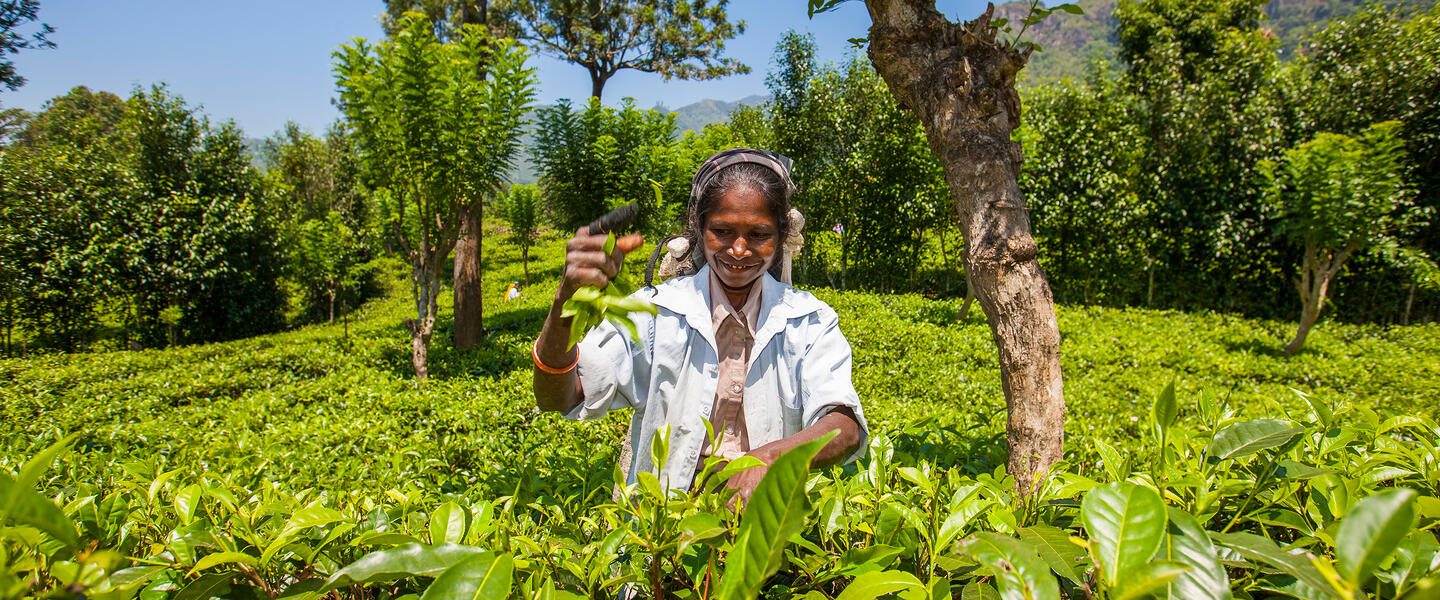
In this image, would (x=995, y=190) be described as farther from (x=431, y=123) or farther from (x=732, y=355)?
(x=431, y=123)

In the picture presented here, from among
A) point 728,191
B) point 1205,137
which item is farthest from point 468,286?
point 1205,137

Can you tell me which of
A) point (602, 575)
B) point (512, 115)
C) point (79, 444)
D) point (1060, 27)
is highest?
point (1060, 27)

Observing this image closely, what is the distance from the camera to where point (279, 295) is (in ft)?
51.4

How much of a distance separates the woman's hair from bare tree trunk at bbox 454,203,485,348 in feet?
25.0

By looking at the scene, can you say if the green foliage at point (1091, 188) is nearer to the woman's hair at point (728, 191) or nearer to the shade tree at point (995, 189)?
the shade tree at point (995, 189)

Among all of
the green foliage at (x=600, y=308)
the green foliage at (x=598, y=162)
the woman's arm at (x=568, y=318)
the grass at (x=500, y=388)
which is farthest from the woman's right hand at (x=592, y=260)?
the green foliage at (x=598, y=162)

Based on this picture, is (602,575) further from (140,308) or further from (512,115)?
(140,308)

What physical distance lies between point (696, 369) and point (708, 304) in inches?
7.7

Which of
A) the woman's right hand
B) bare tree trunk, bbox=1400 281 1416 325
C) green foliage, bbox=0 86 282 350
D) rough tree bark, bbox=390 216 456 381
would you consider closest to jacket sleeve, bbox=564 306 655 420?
the woman's right hand

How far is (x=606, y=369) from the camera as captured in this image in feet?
4.92

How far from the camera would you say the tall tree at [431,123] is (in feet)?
20.1

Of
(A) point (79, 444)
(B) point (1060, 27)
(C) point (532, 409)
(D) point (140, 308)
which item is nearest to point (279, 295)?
(D) point (140, 308)

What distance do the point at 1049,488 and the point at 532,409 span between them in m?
5.20

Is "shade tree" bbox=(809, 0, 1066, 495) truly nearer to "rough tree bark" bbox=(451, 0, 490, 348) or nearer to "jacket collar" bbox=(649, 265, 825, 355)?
"jacket collar" bbox=(649, 265, 825, 355)
